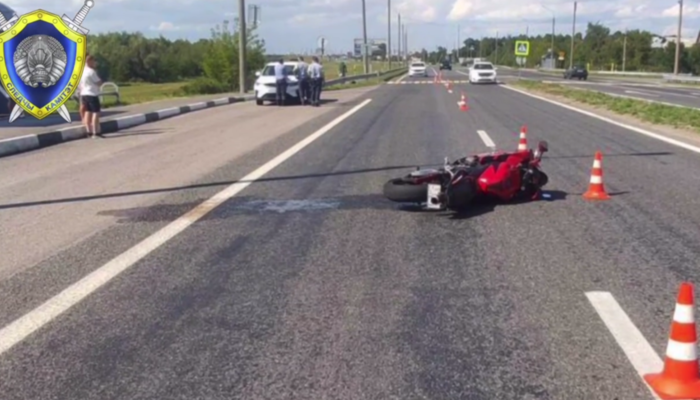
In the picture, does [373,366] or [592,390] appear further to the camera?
[373,366]

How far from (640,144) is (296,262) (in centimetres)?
1126

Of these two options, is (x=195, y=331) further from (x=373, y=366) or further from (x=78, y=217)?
(x=78, y=217)

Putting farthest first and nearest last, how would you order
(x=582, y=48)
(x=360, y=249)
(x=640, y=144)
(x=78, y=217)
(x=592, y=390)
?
(x=582, y=48)
(x=640, y=144)
(x=78, y=217)
(x=360, y=249)
(x=592, y=390)

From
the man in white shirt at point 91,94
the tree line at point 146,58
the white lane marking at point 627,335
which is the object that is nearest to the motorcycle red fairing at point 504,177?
the white lane marking at point 627,335

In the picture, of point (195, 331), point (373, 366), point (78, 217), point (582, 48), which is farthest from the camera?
point (582, 48)

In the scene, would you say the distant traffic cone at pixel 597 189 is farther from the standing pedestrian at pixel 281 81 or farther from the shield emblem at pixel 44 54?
the standing pedestrian at pixel 281 81

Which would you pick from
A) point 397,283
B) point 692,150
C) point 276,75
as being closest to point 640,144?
point 692,150

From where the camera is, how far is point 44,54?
19953mm

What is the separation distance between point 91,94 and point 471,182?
39.6ft

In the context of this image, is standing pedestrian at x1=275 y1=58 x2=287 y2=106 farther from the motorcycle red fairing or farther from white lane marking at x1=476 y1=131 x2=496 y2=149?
the motorcycle red fairing

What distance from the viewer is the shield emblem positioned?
1962cm

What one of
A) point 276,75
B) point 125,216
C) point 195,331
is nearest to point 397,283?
point 195,331

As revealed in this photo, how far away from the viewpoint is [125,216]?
29.4 ft

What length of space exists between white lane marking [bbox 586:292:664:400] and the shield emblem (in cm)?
1569
